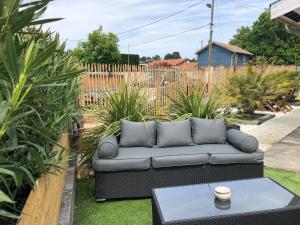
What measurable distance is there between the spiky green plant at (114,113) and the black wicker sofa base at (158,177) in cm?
90

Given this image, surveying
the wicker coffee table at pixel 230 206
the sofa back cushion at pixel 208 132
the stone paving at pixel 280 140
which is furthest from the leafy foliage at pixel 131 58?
the wicker coffee table at pixel 230 206

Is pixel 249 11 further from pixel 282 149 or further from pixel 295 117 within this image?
pixel 282 149

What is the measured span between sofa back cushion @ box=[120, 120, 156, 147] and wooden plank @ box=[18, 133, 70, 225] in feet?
5.43

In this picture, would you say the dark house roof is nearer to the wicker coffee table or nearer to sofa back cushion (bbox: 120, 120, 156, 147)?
sofa back cushion (bbox: 120, 120, 156, 147)

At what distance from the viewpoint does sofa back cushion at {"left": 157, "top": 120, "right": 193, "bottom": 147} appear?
4.29 metres

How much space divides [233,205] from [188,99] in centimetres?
275

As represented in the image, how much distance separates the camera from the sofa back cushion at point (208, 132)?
441 centimetres

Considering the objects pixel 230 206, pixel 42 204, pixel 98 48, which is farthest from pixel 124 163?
pixel 98 48

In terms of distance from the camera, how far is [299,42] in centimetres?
3481

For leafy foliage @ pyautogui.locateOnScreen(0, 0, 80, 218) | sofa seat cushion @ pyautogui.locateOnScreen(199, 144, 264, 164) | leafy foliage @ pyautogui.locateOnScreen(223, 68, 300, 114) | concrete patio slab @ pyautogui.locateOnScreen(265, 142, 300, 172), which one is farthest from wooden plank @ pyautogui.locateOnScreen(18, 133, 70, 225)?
leafy foliage @ pyautogui.locateOnScreen(223, 68, 300, 114)

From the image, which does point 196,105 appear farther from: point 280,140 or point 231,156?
point 280,140

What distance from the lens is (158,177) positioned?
3869 millimetres

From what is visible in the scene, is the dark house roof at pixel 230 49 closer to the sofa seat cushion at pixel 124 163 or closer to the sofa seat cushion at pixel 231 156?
the sofa seat cushion at pixel 231 156

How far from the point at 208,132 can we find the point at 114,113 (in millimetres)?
1436
